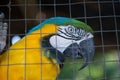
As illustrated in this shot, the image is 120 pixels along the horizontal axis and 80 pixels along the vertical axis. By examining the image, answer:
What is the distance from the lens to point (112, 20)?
1762 millimetres

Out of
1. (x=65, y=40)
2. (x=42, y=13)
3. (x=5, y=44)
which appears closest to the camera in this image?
(x=5, y=44)

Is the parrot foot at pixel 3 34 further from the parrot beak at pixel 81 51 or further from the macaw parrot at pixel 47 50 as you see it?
the parrot beak at pixel 81 51

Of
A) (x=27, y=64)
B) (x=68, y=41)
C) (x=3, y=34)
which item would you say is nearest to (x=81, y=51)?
(x=68, y=41)

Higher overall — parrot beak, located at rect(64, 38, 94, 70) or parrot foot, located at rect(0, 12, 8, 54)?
parrot foot, located at rect(0, 12, 8, 54)

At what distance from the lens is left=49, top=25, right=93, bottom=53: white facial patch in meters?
1.57

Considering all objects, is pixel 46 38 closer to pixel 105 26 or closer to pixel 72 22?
pixel 72 22

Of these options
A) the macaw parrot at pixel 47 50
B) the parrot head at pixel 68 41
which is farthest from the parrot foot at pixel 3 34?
the parrot head at pixel 68 41

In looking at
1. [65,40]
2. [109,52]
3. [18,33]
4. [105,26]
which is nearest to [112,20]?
[105,26]

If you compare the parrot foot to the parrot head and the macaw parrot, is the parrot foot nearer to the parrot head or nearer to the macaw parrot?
the macaw parrot

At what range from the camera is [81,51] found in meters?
1.55

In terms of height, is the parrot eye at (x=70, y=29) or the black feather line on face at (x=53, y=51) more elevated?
the parrot eye at (x=70, y=29)

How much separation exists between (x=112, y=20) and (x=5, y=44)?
0.58m

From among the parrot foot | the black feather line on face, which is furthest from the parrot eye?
the parrot foot

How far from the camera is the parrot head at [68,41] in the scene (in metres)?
1.55
